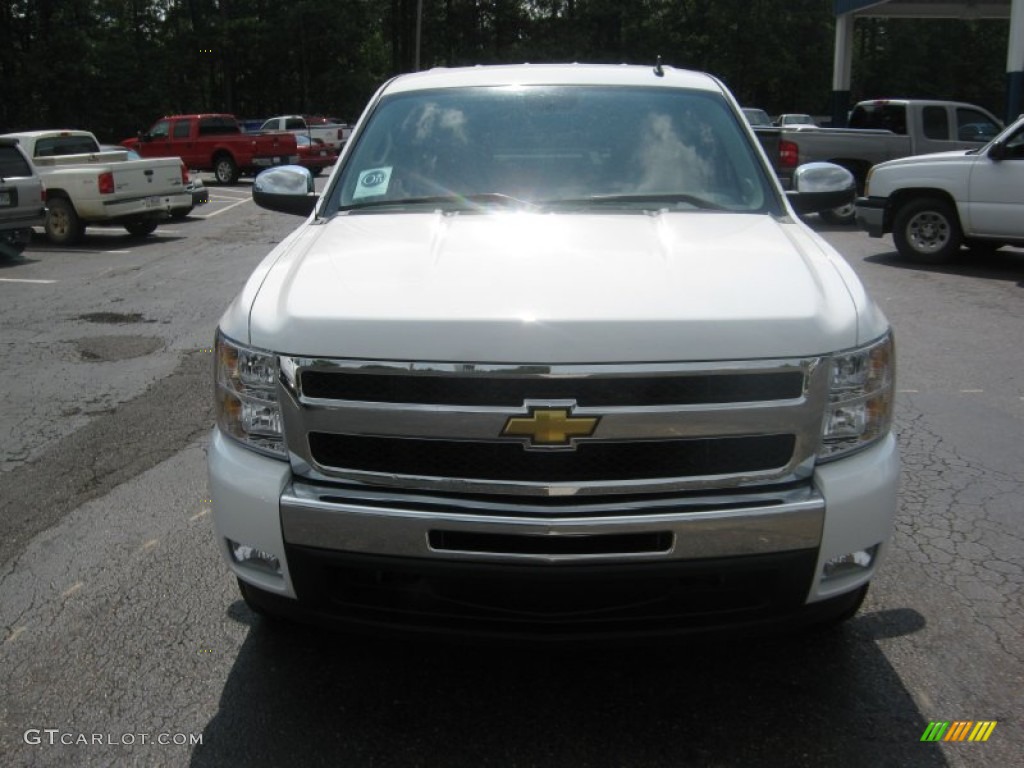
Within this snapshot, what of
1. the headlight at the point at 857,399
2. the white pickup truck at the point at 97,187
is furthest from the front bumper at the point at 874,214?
the white pickup truck at the point at 97,187

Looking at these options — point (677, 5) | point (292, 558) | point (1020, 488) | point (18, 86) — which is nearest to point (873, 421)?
point (292, 558)

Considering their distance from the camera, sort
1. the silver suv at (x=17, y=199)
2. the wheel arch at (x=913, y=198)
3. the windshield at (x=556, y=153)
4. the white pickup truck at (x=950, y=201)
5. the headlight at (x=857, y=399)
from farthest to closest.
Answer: the silver suv at (x=17, y=199), the wheel arch at (x=913, y=198), the white pickup truck at (x=950, y=201), the windshield at (x=556, y=153), the headlight at (x=857, y=399)

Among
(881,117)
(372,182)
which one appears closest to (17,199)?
(372,182)

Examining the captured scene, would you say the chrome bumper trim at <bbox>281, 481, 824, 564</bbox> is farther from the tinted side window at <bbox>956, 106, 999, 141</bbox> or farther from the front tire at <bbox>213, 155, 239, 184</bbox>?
the front tire at <bbox>213, 155, 239, 184</bbox>

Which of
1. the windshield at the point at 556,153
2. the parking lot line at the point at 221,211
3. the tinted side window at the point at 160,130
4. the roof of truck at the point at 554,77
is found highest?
the tinted side window at the point at 160,130

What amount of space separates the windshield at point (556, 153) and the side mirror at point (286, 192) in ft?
1.76

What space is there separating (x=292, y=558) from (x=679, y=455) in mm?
1085

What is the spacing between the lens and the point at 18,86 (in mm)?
36562

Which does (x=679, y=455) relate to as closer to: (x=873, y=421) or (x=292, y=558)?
(x=873, y=421)

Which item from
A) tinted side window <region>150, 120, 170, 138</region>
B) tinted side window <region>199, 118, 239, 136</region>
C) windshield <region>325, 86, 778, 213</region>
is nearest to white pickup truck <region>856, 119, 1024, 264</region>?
windshield <region>325, 86, 778, 213</region>

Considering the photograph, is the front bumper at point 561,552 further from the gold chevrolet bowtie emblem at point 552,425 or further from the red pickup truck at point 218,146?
the red pickup truck at point 218,146

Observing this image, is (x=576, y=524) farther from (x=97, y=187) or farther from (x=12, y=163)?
(x=97, y=187)

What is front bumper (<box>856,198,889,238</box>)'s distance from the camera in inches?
476

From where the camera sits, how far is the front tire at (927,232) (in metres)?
11.6
